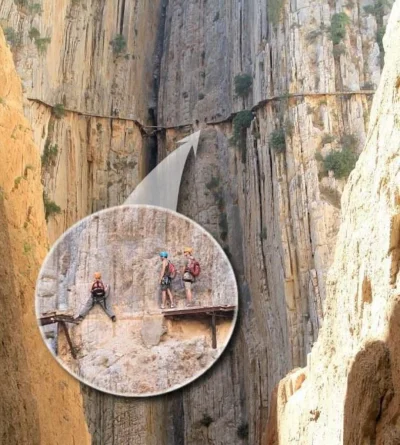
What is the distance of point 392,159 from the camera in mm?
8086

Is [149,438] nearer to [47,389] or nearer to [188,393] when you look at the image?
[188,393]

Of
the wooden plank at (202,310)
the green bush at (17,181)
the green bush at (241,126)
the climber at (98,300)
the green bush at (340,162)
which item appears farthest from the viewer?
the green bush at (241,126)

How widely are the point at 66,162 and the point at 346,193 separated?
19.0 meters

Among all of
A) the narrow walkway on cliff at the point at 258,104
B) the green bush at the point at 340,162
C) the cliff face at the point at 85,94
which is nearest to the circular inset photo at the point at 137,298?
the green bush at the point at 340,162

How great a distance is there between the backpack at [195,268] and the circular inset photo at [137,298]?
0.02 meters

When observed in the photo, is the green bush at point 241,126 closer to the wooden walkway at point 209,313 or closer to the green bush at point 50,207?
the green bush at point 50,207

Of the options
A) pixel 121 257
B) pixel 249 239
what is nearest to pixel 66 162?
pixel 249 239

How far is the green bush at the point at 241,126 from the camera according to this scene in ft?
99.6

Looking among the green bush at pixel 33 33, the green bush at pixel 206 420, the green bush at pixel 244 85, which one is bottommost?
the green bush at pixel 206 420

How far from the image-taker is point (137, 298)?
44.3ft

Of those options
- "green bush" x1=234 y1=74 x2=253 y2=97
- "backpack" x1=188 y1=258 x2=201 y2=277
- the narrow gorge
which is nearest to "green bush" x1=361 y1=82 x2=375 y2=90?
the narrow gorge

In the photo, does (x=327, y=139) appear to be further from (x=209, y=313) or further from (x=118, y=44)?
(x=209, y=313)

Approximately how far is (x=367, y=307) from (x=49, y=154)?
2090 cm

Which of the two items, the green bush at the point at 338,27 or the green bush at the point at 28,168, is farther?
the green bush at the point at 338,27
